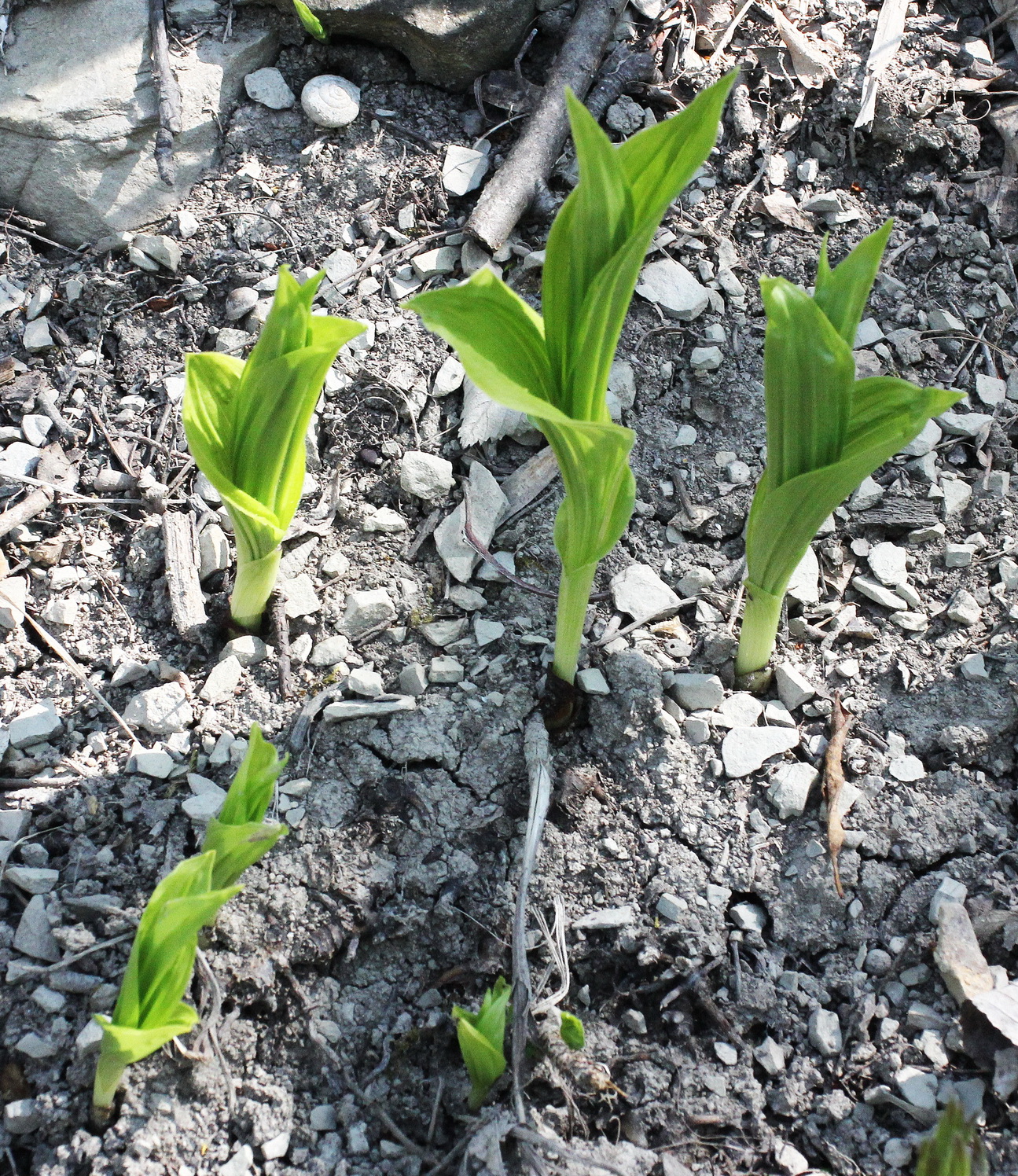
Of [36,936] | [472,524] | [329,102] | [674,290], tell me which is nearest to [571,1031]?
[36,936]

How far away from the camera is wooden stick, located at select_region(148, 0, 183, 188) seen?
2.30m

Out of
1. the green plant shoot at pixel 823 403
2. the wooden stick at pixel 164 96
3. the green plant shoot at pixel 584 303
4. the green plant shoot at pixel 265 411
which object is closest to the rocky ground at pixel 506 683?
the wooden stick at pixel 164 96

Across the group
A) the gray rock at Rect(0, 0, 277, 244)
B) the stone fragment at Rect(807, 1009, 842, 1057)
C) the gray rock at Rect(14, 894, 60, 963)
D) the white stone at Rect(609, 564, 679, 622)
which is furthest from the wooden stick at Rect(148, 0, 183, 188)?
the stone fragment at Rect(807, 1009, 842, 1057)

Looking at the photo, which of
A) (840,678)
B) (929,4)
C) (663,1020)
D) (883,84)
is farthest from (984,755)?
(929,4)

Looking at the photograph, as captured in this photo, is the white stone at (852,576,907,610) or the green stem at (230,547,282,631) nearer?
the green stem at (230,547,282,631)

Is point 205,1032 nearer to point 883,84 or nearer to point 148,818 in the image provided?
point 148,818

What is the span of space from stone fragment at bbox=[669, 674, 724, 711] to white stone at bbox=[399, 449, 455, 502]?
24.2 inches

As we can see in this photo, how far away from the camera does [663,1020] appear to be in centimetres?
156

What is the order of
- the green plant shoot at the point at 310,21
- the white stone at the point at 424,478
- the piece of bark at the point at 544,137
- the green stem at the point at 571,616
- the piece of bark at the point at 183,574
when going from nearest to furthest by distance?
the green stem at the point at 571,616 → the piece of bark at the point at 183,574 → the white stone at the point at 424,478 → the piece of bark at the point at 544,137 → the green plant shoot at the point at 310,21

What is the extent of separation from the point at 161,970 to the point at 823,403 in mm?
1205

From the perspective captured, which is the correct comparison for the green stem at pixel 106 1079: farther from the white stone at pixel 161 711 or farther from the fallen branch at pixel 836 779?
the fallen branch at pixel 836 779

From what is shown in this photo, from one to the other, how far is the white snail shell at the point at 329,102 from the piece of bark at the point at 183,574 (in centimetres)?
109

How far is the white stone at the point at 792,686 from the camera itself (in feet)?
6.05

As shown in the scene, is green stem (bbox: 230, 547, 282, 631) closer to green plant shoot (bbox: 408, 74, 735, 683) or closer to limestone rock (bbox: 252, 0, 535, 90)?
green plant shoot (bbox: 408, 74, 735, 683)
